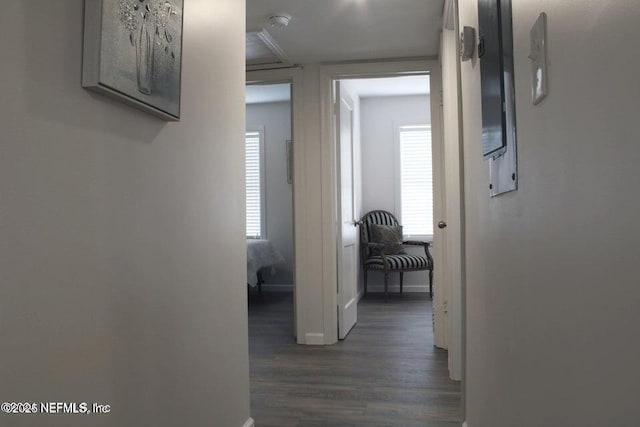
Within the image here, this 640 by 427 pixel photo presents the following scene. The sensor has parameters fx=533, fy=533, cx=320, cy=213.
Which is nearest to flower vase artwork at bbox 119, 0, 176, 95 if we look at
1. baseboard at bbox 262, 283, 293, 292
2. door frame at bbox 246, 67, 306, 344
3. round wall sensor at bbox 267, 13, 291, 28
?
round wall sensor at bbox 267, 13, 291, 28

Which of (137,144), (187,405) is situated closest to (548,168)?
(137,144)

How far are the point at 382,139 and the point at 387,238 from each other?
1.30 m

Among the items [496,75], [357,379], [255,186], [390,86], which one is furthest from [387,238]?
[496,75]

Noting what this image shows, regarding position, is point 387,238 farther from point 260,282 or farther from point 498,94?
point 498,94

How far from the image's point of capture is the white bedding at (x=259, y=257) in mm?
5980

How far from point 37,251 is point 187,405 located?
0.87 meters

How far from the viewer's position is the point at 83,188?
46.3 inches

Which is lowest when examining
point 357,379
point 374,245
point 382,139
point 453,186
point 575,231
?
point 357,379

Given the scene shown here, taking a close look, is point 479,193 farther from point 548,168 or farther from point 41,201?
point 41,201

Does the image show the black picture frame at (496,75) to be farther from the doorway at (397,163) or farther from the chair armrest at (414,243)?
the doorway at (397,163)

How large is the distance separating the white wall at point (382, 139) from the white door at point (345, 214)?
6.00ft

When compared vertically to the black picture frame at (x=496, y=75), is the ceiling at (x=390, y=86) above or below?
above

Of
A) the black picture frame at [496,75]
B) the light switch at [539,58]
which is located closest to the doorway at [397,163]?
the black picture frame at [496,75]

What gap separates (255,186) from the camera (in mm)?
6902
